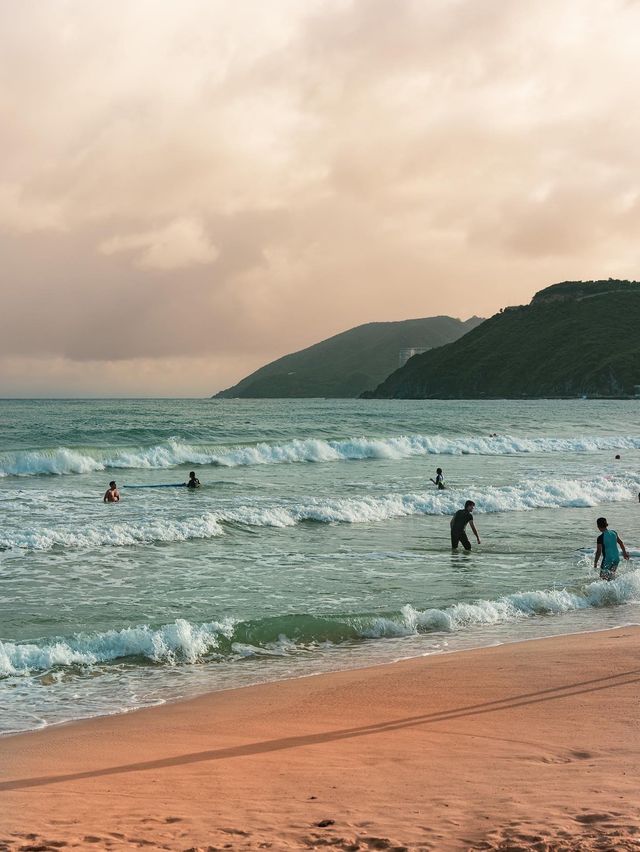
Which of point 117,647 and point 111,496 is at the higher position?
point 111,496

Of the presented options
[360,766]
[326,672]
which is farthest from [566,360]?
[360,766]

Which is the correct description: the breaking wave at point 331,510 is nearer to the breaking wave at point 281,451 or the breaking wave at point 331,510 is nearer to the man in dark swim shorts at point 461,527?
the man in dark swim shorts at point 461,527

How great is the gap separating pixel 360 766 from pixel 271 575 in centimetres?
978

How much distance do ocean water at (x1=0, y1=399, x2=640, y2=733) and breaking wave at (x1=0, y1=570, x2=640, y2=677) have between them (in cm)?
3

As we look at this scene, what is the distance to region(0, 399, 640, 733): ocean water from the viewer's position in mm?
10484

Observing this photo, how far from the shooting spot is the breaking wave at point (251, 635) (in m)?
10.5

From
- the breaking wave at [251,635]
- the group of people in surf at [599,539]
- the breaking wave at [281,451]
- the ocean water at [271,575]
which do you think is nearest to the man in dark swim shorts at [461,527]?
the group of people in surf at [599,539]

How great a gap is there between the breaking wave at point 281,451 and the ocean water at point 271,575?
1.44m

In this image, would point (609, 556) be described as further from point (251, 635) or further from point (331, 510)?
point (331, 510)

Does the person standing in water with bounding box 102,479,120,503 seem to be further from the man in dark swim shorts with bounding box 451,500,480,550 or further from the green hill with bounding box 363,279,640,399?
the green hill with bounding box 363,279,640,399

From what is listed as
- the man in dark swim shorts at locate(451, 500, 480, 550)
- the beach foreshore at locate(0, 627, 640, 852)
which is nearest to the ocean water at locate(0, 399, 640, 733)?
the man in dark swim shorts at locate(451, 500, 480, 550)

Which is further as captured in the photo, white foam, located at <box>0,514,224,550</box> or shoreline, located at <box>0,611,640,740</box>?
white foam, located at <box>0,514,224,550</box>

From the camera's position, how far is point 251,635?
11.7 meters

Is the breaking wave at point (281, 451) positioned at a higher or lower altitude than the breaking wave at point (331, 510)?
higher
